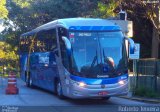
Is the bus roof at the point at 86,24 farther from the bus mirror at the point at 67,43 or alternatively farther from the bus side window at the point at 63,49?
the bus mirror at the point at 67,43

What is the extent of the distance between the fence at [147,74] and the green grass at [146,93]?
16.5 inches

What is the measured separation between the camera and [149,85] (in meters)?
23.2

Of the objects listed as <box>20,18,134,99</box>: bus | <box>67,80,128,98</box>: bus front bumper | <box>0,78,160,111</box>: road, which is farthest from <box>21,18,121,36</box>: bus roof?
<box>0,78,160,111</box>: road

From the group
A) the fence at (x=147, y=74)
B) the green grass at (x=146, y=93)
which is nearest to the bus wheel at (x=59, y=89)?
the green grass at (x=146, y=93)

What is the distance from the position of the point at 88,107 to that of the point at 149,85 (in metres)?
6.65

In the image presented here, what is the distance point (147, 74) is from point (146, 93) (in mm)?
1418

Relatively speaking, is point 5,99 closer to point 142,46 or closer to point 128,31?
point 128,31

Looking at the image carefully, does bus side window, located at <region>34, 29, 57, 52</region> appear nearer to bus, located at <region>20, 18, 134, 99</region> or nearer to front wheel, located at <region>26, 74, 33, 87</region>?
bus, located at <region>20, 18, 134, 99</region>

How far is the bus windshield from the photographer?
58.0 ft

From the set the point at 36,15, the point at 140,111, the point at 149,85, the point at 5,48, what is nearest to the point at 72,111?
the point at 140,111

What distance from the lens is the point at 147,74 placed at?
75.6ft

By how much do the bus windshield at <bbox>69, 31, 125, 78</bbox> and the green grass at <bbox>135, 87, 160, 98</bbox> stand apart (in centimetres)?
416

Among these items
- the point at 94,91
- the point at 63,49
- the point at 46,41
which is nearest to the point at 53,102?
the point at 63,49

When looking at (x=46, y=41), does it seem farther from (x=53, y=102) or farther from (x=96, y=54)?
(x=96, y=54)
